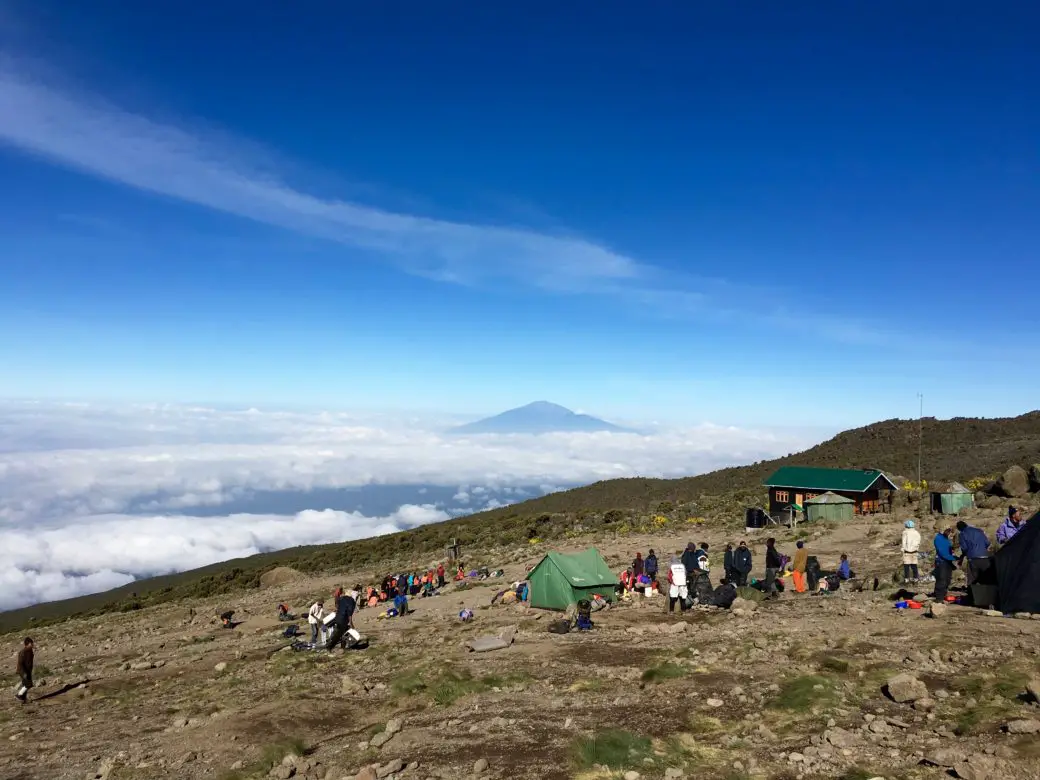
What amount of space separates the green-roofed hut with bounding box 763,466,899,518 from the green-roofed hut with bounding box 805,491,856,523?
187 cm

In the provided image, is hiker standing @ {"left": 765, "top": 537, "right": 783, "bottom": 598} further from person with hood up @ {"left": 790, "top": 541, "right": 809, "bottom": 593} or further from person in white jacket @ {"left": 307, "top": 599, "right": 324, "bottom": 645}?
person in white jacket @ {"left": 307, "top": 599, "right": 324, "bottom": 645}

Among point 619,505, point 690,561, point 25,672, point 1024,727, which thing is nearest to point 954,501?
point 690,561

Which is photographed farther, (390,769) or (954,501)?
(954,501)

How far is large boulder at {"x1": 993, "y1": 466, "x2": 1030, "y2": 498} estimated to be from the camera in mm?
40594

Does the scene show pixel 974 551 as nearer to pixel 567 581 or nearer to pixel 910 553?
pixel 910 553

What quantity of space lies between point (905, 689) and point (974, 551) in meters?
7.60

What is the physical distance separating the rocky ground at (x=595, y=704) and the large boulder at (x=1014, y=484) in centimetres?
2898

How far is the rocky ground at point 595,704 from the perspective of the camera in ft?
29.3

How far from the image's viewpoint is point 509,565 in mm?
34781

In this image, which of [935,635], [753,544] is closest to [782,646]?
[935,635]

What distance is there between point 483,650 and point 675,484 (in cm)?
9011

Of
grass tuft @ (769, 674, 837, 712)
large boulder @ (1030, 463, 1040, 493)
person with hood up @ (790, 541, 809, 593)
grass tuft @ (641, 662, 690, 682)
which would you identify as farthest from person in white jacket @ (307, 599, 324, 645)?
large boulder @ (1030, 463, 1040, 493)

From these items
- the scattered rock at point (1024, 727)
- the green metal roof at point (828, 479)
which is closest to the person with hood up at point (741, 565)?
A: the scattered rock at point (1024, 727)

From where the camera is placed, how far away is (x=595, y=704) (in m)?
11.7
